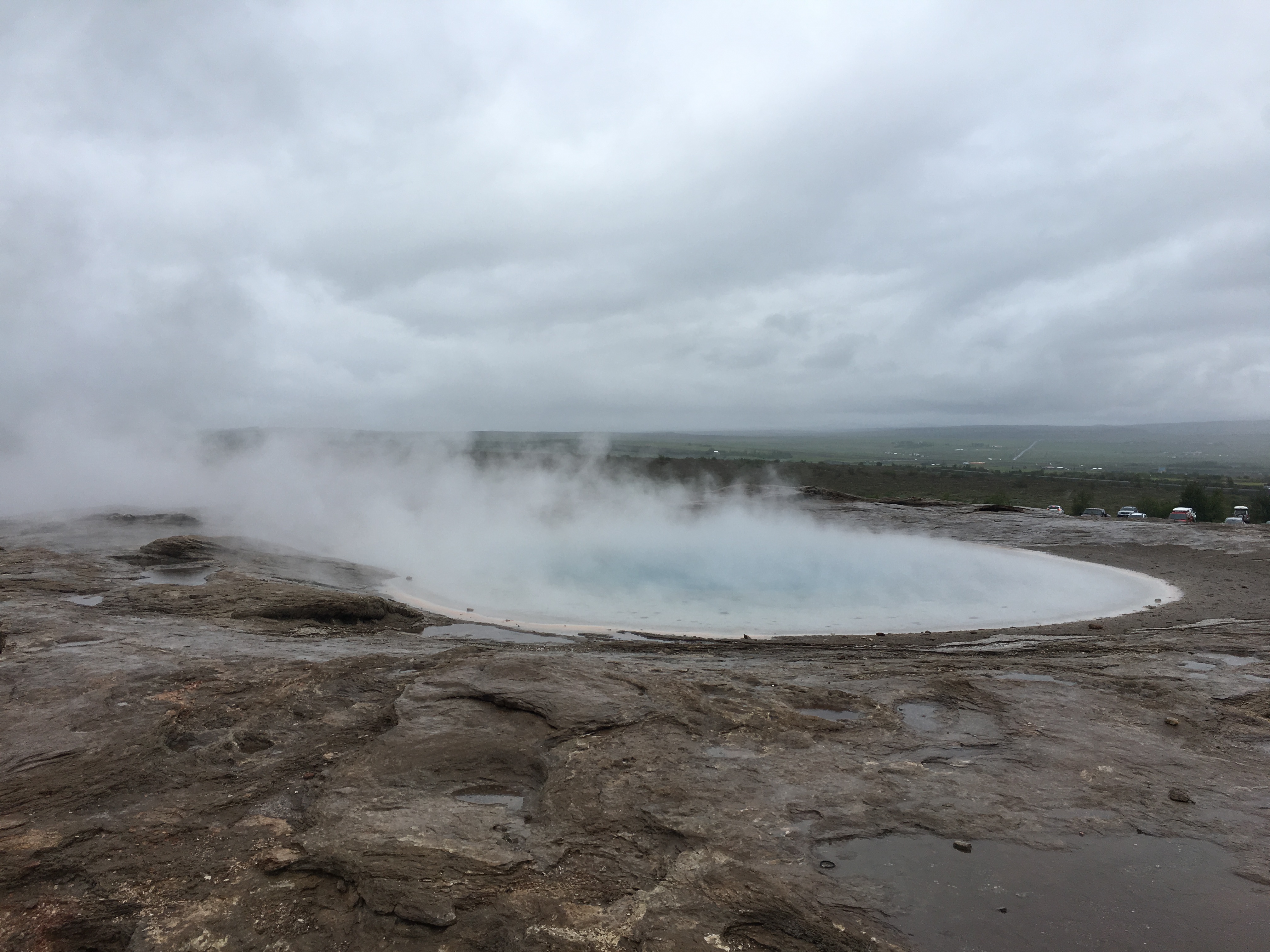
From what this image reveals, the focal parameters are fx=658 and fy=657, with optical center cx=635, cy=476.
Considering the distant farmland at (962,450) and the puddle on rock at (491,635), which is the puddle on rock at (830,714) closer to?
the puddle on rock at (491,635)

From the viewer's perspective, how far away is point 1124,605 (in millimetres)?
12969

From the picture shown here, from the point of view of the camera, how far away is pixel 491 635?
10.4m

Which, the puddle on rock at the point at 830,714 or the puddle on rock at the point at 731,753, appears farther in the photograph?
the puddle on rock at the point at 830,714

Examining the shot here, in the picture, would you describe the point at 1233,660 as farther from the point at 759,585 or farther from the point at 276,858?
the point at 276,858

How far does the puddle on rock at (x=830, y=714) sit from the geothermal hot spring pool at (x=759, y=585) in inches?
168

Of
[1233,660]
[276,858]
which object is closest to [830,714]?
[276,858]

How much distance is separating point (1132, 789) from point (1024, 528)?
1960cm

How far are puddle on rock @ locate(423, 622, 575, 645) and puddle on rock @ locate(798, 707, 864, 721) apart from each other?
4270 mm

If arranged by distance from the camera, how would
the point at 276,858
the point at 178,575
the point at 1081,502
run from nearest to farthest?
the point at 276,858 < the point at 178,575 < the point at 1081,502

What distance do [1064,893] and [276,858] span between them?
449 centimetres

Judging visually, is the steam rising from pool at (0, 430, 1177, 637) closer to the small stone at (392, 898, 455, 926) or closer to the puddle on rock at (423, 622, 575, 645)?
the puddle on rock at (423, 622, 575, 645)

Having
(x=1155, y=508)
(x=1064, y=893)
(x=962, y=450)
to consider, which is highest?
(x=962, y=450)

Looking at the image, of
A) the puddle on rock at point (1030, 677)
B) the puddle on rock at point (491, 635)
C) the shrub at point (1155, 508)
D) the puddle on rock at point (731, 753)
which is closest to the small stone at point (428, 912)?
the puddle on rock at point (731, 753)

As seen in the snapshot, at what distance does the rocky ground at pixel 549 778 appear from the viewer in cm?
342
